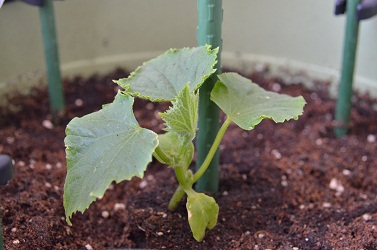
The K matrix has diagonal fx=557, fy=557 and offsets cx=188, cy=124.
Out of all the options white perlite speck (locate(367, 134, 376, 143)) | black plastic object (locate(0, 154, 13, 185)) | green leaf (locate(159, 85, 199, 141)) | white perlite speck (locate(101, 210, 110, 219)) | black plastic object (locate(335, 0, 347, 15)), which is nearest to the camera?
black plastic object (locate(0, 154, 13, 185))

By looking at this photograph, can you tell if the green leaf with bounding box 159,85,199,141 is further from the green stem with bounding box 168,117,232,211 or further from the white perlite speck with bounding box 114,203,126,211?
the white perlite speck with bounding box 114,203,126,211

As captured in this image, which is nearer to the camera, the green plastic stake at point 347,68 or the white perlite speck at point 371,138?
the green plastic stake at point 347,68

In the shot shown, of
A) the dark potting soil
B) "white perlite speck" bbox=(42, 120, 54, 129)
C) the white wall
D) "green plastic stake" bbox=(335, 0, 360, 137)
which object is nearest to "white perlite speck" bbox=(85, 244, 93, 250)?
the dark potting soil

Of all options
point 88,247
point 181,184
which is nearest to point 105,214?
point 88,247

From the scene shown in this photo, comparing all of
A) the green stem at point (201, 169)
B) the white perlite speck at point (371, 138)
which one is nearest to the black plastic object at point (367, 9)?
the white perlite speck at point (371, 138)

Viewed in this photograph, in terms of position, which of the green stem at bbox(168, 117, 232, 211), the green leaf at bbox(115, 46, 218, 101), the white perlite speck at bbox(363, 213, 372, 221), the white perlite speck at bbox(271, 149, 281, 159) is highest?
the green leaf at bbox(115, 46, 218, 101)

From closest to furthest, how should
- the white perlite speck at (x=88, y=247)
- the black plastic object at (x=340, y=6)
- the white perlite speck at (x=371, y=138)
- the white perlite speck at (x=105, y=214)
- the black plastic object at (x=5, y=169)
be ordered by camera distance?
the black plastic object at (x=5, y=169) → the white perlite speck at (x=88, y=247) → the white perlite speck at (x=105, y=214) → the black plastic object at (x=340, y=6) → the white perlite speck at (x=371, y=138)

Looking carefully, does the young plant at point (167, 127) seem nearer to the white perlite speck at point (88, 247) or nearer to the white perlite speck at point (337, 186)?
the white perlite speck at point (88, 247)

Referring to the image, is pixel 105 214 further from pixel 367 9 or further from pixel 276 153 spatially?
pixel 367 9
